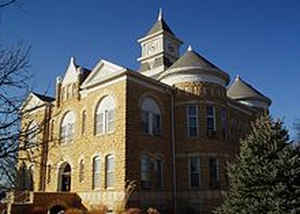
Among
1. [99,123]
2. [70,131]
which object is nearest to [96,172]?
[99,123]

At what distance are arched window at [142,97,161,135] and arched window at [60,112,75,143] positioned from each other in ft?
21.5

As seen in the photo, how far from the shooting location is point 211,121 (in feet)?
83.3

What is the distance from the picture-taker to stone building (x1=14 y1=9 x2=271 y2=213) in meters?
22.4

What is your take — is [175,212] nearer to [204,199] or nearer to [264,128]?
[204,199]

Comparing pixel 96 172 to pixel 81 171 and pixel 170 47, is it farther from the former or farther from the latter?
pixel 170 47

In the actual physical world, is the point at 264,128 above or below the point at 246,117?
below

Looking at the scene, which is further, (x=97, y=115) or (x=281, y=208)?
(x=97, y=115)

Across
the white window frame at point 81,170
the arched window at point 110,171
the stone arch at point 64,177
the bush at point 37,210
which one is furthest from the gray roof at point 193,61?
the bush at point 37,210

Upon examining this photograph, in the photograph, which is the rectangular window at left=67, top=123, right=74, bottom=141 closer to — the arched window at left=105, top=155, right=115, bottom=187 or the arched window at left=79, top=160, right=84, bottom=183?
the arched window at left=79, top=160, right=84, bottom=183

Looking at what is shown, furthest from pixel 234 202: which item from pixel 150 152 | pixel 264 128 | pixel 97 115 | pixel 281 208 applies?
pixel 97 115

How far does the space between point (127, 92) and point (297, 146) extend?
1185 cm

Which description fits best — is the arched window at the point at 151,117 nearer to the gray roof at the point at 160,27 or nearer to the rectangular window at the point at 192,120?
the rectangular window at the point at 192,120

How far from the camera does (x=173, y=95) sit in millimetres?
26031

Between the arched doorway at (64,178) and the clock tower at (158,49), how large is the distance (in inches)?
531
